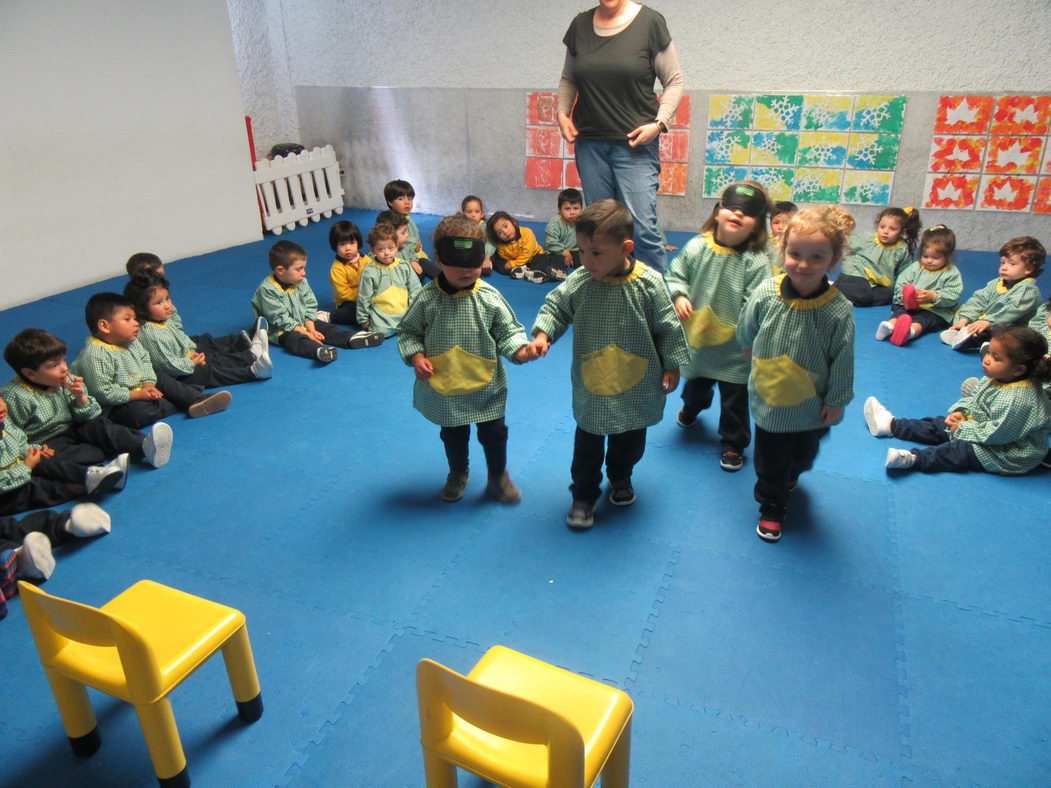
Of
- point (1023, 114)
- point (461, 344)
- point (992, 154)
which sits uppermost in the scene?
point (1023, 114)

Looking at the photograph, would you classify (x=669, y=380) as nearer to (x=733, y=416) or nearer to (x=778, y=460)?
(x=778, y=460)

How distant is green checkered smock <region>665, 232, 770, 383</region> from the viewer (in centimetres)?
321

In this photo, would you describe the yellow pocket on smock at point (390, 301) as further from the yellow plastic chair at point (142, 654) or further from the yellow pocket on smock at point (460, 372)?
the yellow plastic chair at point (142, 654)

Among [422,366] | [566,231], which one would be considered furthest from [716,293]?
[566,231]

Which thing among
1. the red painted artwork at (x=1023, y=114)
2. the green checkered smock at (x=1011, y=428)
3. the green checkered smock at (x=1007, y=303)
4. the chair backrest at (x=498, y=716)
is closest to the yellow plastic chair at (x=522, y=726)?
the chair backrest at (x=498, y=716)

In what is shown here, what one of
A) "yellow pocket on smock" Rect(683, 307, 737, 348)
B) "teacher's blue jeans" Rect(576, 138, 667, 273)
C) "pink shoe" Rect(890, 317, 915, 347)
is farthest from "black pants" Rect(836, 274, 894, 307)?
"yellow pocket on smock" Rect(683, 307, 737, 348)

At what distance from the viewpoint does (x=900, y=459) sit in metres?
3.33

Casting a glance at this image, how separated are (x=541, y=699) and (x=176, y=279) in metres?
5.74

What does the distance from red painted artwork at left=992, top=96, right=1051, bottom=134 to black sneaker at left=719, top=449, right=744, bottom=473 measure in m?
5.06

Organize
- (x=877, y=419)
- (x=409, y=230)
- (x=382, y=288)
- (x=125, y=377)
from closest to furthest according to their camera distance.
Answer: (x=877, y=419) < (x=125, y=377) < (x=382, y=288) < (x=409, y=230)

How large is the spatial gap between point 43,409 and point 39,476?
1.00 feet

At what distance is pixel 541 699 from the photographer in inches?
67.4

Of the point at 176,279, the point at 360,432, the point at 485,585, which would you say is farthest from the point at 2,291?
the point at 485,585

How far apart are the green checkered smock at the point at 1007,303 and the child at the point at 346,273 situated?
4003mm
